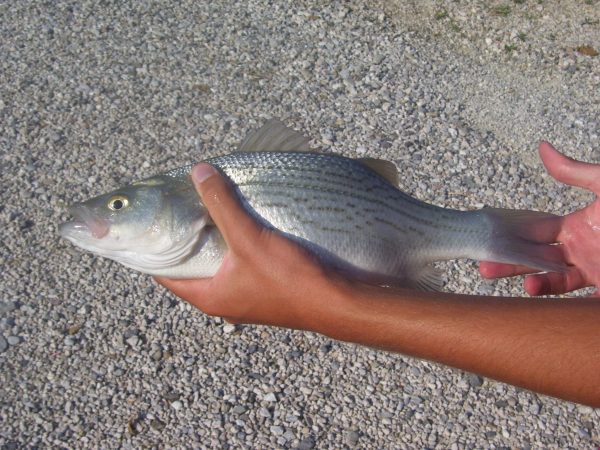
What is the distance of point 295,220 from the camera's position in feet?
6.84

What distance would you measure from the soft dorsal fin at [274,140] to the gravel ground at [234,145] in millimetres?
1428

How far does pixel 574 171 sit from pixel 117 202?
63.3 inches

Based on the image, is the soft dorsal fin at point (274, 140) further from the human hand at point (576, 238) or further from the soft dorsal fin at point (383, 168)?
the human hand at point (576, 238)

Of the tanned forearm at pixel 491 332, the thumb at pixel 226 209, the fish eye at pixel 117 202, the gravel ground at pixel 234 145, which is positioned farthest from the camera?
the gravel ground at pixel 234 145

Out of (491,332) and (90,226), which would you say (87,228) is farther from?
(491,332)

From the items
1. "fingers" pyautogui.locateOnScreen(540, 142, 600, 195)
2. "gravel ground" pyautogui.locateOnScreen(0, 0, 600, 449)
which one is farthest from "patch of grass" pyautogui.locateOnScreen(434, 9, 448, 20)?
"fingers" pyautogui.locateOnScreen(540, 142, 600, 195)

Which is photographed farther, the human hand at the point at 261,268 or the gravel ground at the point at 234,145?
the gravel ground at the point at 234,145

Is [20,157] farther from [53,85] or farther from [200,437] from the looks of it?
[200,437]

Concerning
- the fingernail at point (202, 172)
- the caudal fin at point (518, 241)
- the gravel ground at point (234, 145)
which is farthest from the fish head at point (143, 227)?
the gravel ground at point (234, 145)

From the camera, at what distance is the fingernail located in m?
2.04

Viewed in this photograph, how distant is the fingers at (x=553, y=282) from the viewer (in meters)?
2.56

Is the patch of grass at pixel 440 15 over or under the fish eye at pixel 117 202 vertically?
under

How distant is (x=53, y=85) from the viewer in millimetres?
4832

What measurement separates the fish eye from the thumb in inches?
9.7
